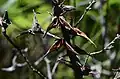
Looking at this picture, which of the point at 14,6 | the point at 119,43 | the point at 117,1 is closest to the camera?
the point at 119,43

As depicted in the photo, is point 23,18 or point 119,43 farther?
point 23,18

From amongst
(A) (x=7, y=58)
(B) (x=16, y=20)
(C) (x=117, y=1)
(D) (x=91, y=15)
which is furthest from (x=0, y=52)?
(C) (x=117, y=1)

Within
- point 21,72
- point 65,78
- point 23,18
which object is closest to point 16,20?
point 23,18

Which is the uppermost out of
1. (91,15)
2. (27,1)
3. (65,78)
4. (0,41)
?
(27,1)

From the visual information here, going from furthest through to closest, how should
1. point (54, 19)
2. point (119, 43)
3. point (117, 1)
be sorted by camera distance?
point (117, 1), point (119, 43), point (54, 19)

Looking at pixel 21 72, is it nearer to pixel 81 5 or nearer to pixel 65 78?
pixel 65 78

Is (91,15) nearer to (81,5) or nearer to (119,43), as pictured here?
(81,5)

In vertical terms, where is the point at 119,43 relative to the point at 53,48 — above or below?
below
